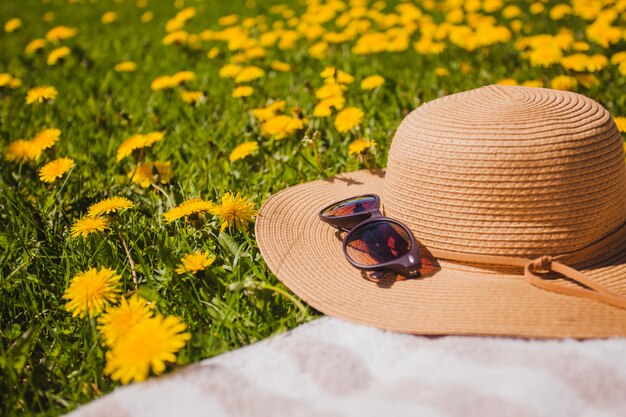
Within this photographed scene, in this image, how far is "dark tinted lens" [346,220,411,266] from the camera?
63.9 inches

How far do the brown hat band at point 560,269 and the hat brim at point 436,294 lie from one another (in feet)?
0.07

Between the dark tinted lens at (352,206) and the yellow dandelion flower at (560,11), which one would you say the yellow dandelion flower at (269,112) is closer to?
the dark tinted lens at (352,206)

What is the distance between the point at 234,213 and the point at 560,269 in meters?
1.17

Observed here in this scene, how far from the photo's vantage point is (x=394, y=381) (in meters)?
1.29

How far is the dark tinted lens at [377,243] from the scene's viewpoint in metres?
1.62

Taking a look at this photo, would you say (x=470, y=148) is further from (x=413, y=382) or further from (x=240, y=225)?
(x=240, y=225)

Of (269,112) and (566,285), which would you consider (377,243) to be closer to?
(566,285)

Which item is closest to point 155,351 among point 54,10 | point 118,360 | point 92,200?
point 118,360

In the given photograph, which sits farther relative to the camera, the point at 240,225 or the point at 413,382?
the point at 240,225

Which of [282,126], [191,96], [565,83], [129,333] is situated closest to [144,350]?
[129,333]

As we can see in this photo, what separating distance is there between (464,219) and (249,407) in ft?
2.71

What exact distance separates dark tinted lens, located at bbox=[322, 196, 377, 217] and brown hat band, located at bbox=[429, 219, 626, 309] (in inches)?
13.6

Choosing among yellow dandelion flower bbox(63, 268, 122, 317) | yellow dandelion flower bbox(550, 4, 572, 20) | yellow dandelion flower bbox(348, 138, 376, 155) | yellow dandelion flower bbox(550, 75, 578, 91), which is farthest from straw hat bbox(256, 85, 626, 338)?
yellow dandelion flower bbox(550, 4, 572, 20)

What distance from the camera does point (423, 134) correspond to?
157 cm
